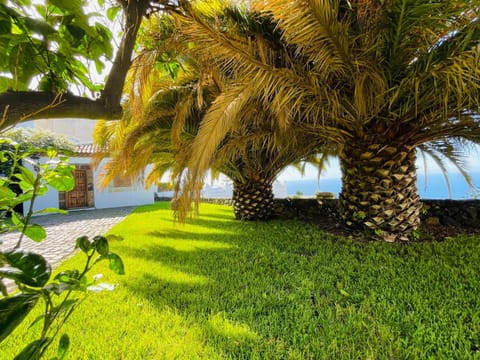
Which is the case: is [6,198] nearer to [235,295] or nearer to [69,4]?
[69,4]

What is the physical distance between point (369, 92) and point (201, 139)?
8.63 ft

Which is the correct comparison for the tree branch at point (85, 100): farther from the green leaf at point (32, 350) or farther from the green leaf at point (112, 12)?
the green leaf at point (32, 350)

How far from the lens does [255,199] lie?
26.4 feet

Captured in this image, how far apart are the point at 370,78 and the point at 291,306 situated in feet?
10.7

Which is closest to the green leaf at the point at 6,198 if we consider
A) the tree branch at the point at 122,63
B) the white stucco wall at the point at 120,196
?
the tree branch at the point at 122,63

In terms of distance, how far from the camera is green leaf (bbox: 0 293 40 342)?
1.87 ft

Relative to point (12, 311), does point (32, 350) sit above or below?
below

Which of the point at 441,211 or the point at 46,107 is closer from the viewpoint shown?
the point at 46,107

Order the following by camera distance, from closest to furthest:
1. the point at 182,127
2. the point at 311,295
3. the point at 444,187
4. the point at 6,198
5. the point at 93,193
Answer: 1. the point at 6,198
2. the point at 311,295
3. the point at 182,127
4. the point at 444,187
5. the point at 93,193

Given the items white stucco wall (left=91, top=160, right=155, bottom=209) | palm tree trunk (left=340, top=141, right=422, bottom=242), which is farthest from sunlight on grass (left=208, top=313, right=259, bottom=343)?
white stucco wall (left=91, top=160, right=155, bottom=209)

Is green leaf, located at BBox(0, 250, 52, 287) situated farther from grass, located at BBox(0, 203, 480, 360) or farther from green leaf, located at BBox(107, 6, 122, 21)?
grass, located at BBox(0, 203, 480, 360)

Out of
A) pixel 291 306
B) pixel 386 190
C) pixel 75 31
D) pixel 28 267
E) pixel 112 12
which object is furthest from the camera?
pixel 386 190

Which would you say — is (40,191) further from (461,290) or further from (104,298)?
(461,290)

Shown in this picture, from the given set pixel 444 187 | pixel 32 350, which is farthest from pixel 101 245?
pixel 444 187
